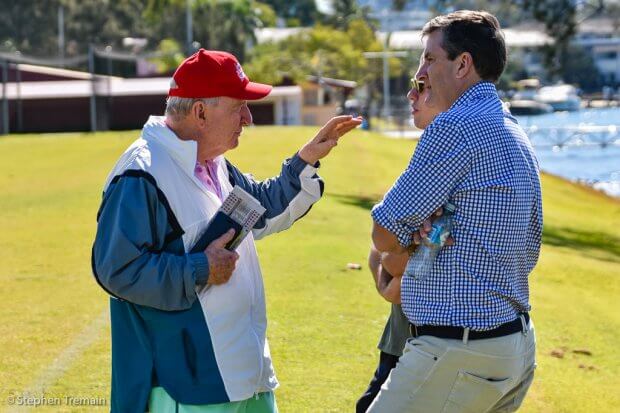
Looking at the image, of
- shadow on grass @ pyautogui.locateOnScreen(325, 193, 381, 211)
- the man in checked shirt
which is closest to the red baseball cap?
the man in checked shirt

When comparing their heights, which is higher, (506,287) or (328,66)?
(506,287)

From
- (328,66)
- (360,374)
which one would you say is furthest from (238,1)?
(360,374)

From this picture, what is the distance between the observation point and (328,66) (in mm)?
76688

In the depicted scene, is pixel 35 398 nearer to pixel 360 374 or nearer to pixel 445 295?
pixel 360 374

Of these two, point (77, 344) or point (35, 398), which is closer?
point (35, 398)

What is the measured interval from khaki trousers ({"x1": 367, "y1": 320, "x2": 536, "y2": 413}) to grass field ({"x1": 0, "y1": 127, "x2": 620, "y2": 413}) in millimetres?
3082

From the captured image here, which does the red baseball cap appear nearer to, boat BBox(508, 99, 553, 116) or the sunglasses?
the sunglasses

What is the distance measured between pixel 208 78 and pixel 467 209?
42.9 inches

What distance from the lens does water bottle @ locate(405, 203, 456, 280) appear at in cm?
361

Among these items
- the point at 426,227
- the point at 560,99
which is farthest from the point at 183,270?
the point at 560,99

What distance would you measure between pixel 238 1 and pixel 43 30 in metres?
15.8

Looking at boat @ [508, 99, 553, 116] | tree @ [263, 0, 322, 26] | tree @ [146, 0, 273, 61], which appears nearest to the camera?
tree @ [146, 0, 273, 61]

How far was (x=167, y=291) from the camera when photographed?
3811mm

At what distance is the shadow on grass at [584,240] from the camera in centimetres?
1805
